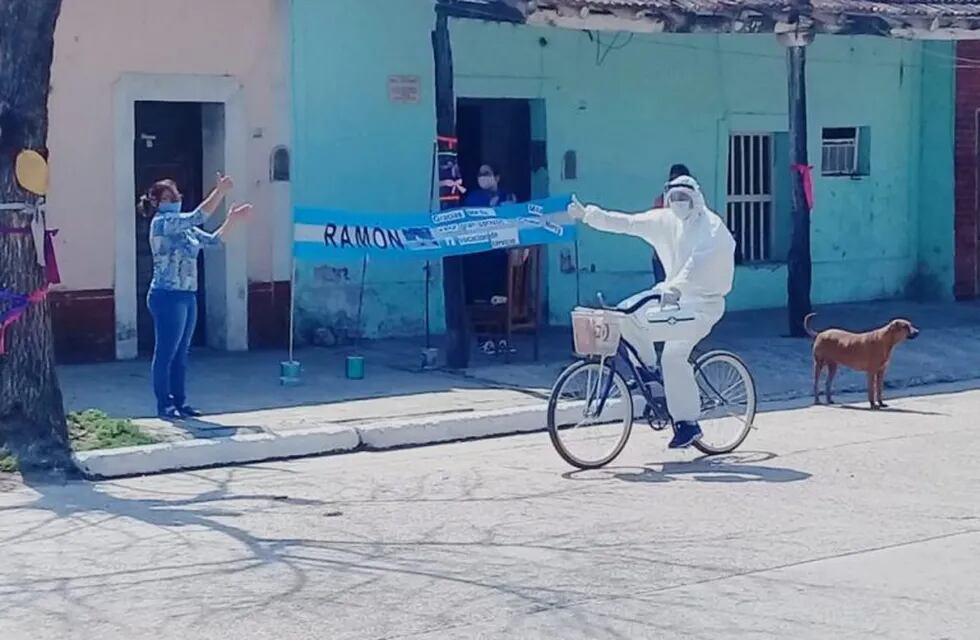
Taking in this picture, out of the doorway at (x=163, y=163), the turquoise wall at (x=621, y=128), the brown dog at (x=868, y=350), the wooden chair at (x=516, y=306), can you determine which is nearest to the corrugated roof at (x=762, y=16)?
the turquoise wall at (x=621, y=128)

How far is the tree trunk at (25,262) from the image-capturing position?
11391 millimetres

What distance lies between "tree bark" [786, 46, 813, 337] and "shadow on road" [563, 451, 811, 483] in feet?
20.7

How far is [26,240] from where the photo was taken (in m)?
11.7

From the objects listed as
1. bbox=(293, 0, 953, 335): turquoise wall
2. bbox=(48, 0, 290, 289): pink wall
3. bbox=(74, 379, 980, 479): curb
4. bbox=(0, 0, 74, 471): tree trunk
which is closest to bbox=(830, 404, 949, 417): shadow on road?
bbox=(74, 379, 980, 479): curb

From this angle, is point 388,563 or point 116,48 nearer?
point 388,563

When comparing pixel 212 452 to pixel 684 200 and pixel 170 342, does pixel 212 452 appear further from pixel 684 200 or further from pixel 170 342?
pixel 684 200

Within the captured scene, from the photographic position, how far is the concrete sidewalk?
40.4 feet

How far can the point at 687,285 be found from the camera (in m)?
11.5

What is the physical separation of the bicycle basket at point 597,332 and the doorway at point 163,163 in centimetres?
571

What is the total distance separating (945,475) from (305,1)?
7962 millimetres

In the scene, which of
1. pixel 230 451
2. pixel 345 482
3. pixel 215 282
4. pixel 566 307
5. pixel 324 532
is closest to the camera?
pixel 324 532

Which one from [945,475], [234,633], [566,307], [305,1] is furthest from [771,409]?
[234,633]

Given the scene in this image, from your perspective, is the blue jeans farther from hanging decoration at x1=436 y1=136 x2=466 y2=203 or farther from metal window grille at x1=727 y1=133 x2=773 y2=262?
metal window grille at x1=727 y1=133 x2=773 y2=262

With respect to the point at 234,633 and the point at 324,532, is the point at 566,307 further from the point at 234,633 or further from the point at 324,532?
the point at 234,633
